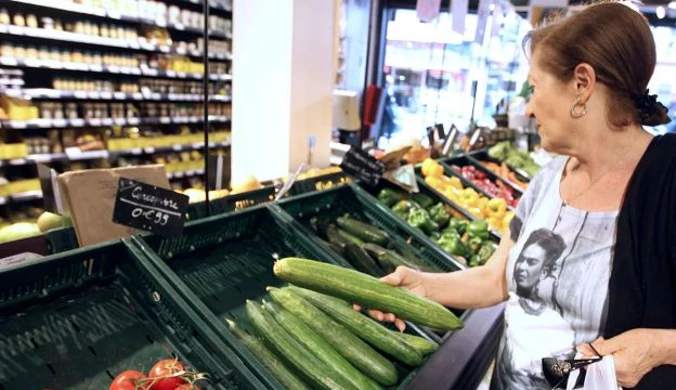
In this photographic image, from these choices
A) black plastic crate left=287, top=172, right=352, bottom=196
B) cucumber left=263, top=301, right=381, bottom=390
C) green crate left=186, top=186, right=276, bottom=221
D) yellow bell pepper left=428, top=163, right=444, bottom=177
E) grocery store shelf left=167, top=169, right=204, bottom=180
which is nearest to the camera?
cucumber left=263, top=301, right=381, bottom=390

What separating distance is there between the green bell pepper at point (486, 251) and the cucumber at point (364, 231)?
2.07 feet

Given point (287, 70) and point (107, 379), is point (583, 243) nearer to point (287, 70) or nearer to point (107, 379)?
point (107, 379)

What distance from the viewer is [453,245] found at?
2.51 metres

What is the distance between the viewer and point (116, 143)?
5055 millimetres

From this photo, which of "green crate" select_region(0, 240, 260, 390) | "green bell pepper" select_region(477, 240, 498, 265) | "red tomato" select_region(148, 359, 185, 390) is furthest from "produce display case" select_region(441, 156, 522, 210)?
"red tomato" select_region(148, 359, 185, 390)

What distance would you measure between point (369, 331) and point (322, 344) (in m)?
0.16

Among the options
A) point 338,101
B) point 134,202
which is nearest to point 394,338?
point 134,202

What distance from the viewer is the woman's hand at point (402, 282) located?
57.4 inches

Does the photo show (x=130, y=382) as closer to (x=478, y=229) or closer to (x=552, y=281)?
(x=552, y=281)

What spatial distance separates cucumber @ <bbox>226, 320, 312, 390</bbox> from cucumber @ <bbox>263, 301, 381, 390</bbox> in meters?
0.08

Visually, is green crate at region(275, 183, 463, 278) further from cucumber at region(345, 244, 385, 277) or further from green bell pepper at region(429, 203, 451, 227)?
green bell pepper at region(429, 203, 451, 227)

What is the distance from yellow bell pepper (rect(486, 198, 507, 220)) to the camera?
3229mm

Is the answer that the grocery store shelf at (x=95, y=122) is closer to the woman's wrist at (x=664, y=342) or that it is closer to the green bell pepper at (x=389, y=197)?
the green bell pepper at (x=389, y=197)

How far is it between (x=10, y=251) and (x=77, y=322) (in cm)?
30
